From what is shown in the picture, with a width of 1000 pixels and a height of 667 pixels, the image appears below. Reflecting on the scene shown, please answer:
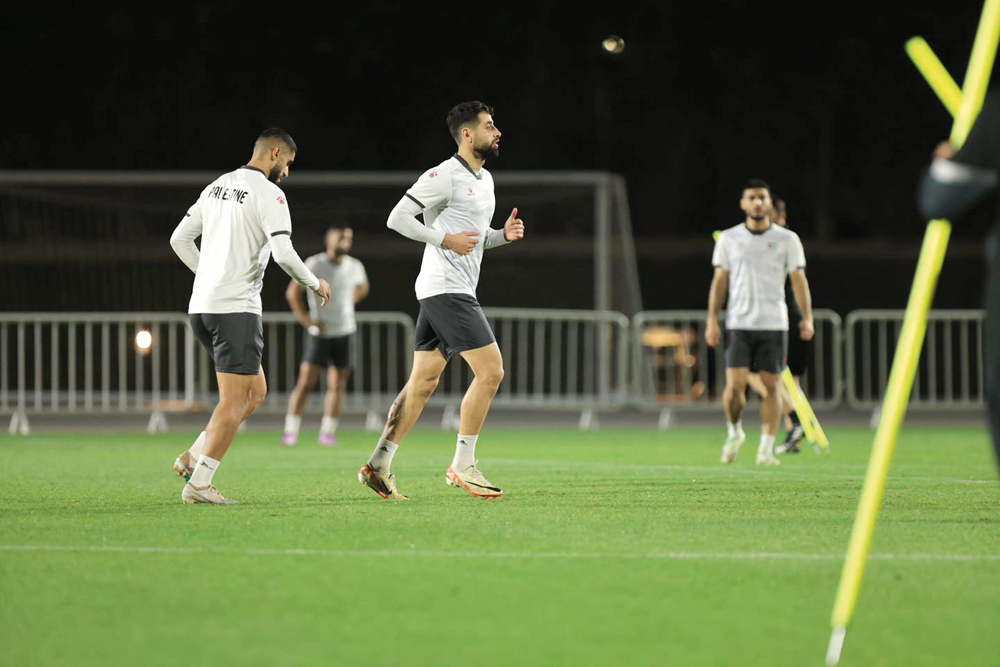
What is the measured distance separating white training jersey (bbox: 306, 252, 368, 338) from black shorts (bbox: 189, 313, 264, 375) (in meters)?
6.02

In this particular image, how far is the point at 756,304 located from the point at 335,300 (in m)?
4.44

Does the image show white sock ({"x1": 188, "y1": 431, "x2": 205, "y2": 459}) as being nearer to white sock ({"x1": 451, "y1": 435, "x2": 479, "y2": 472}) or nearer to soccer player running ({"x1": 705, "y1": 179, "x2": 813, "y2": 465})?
white sock ({"x1": 451, "y1": 435, "x2": 479, "y2": 472})

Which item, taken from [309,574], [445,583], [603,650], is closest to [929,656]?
[603,650]

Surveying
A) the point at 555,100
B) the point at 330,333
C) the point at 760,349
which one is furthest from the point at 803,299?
the point at 555,100

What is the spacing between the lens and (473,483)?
8.70 m

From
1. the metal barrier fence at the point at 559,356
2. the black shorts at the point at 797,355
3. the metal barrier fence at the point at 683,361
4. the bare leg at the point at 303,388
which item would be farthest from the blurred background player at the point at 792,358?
the bare leg at the point at 303,388

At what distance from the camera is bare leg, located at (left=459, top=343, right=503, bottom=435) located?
28.0 ft

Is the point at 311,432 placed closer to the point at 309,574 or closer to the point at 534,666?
the point at 309,574

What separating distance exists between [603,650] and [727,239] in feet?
25.5

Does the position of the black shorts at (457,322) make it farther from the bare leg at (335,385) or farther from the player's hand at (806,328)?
the bare leg at (335,385)

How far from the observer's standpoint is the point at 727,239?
11836 millimetres

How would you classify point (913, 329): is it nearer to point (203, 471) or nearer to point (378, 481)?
point (378, 481)

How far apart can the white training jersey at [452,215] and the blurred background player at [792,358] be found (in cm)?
451

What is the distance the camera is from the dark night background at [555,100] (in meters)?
27.6
